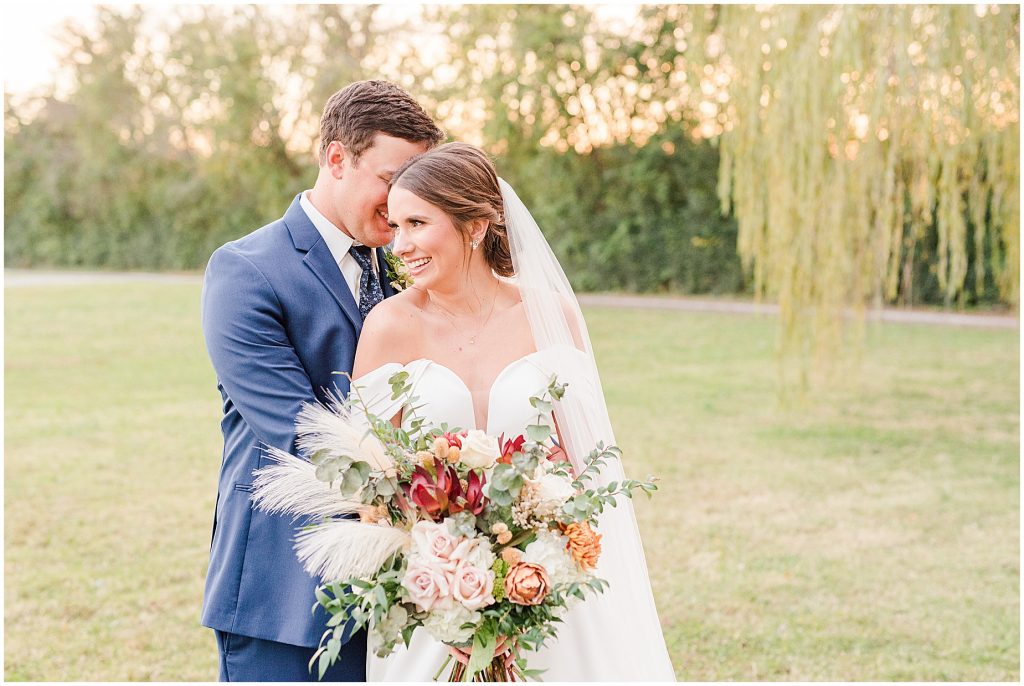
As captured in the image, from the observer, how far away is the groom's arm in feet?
7.50

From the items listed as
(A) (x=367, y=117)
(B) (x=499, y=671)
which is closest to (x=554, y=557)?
(B) (x=499, y=671)

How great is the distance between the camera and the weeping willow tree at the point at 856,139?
7316 mm

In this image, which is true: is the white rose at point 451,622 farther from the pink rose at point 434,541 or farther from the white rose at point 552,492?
the white rose at point 552,492

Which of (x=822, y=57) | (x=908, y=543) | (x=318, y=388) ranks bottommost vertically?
(x=908, y=543)

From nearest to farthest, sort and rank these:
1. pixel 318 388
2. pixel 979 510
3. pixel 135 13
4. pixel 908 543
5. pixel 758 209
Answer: pixel 318 388 → pixel 908 543 → pixel 979 510 → pixel 758 209 → pixel 135 13

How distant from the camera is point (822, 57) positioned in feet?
25.7

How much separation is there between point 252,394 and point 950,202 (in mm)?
6647

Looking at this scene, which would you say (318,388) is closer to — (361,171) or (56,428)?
(361,171)

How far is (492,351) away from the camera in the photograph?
106 inches

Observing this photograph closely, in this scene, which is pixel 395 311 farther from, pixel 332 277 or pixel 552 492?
pixel 552 492

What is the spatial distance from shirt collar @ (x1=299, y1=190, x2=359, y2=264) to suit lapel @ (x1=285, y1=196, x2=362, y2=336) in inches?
0.7

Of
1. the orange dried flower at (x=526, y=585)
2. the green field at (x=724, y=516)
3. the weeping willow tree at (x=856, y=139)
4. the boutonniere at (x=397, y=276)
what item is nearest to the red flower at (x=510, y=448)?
the orange dried flower at (x=526, y=585)

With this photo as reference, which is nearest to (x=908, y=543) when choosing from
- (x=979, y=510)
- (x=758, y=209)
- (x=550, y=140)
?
(x=979, y=510)

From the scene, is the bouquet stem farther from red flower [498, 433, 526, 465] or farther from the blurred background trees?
the blurred background trees
